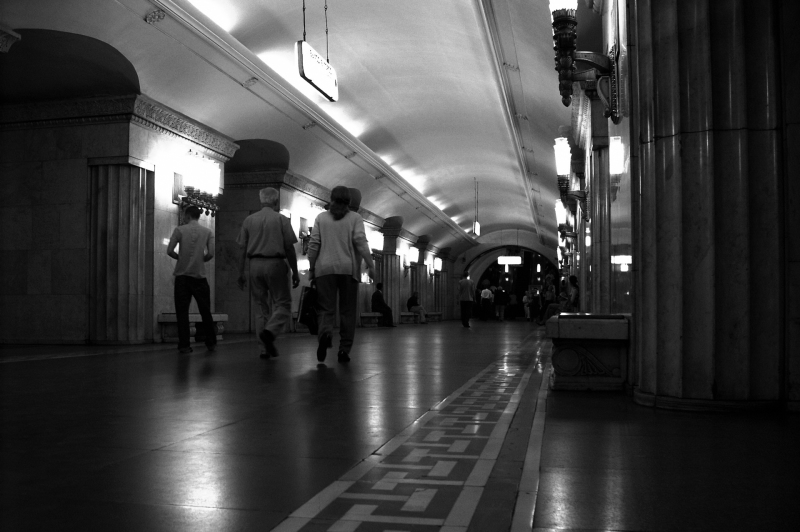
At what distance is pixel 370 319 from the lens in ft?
71.3

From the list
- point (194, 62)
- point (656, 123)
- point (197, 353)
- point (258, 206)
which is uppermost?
point (194, 62)

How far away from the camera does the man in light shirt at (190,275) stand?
8664 millimetres

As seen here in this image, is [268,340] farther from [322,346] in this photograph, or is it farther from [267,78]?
[267,78]

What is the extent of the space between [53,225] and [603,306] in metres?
7.85

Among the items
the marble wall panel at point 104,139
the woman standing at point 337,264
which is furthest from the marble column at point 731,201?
the marble wall panel at point 104,139

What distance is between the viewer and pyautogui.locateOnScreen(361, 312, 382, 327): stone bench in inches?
837

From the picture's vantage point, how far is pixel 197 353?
8.68 meters

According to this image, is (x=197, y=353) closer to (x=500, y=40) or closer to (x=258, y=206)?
(x=500, y=40)

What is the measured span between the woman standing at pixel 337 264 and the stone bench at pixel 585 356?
2418mm

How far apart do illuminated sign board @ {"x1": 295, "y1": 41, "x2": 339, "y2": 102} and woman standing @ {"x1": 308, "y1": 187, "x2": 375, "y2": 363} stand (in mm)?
3181

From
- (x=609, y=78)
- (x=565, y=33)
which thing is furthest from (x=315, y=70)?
(x=609, y=78)

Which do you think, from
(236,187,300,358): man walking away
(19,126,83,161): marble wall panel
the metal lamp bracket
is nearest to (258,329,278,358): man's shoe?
(236,187,300,358): man walking away

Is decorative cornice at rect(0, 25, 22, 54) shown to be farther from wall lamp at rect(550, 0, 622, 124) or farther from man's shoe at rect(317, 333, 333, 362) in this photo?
wall lamp at rect(550, 0, 622, 124)

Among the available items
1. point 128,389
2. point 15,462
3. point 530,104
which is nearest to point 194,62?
point 530,104
